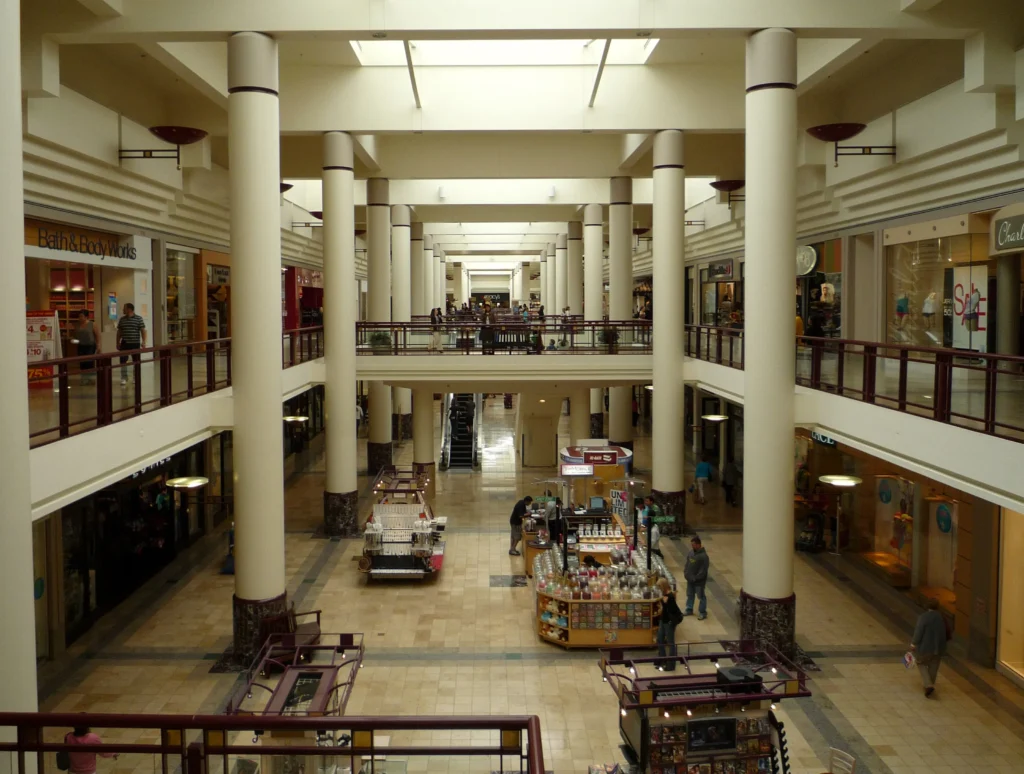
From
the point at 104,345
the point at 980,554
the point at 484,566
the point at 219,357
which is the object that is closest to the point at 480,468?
the point at 484,566

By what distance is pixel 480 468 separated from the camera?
2811 cm

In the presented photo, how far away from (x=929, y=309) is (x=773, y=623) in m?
6.75

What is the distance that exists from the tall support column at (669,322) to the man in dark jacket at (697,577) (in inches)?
184

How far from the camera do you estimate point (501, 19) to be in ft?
39.5

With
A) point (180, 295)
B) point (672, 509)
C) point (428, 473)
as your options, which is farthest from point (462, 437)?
point (180, 295)

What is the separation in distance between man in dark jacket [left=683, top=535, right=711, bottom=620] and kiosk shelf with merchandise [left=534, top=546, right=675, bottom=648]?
0.77m

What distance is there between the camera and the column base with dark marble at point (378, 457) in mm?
25562

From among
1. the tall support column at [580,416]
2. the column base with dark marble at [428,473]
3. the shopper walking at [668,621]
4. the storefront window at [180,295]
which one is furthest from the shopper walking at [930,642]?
the storefront window at [180,295]

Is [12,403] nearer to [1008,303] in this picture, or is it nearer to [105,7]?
[105,7]

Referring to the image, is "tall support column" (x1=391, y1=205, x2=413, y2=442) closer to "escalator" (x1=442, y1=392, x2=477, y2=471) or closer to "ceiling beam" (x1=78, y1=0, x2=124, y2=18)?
"escalator" (x1=442, y1=392, x2=477, y2=471)

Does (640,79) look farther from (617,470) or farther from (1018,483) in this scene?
(1018,483)

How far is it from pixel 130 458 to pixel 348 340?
8842 millimetres

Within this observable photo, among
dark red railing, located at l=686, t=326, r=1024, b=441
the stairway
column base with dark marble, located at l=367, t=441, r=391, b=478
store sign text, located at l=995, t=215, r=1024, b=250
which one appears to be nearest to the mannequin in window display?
store sign text, located at l=995, t=215, r=1024, b=250

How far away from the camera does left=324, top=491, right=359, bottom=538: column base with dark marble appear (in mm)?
19062
